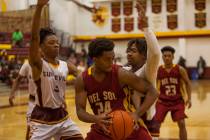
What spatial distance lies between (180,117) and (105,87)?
3.63m

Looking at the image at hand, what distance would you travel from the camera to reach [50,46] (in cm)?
477

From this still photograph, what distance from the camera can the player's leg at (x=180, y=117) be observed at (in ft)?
23.5

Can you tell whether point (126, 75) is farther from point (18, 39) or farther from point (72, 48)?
point (72, 48)

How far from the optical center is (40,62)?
4590 mm

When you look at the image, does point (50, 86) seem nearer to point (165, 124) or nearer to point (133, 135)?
point (133, 135)

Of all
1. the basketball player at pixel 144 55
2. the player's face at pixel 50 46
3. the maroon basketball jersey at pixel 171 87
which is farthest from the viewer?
the maroon basketball jersey at pixel 171 87

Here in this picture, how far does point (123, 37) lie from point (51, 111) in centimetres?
2742

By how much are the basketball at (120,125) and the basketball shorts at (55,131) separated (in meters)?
1.20

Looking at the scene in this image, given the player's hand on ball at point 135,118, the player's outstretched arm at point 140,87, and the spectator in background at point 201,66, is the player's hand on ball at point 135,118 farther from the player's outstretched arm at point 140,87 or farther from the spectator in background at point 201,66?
the spectator in background at point 201,66

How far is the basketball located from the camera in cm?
362

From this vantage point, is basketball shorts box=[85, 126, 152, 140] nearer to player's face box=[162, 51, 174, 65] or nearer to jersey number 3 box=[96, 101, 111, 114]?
jersey number 3 box=[96, 101, 111, 114]

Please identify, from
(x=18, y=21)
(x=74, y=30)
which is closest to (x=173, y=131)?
(x=18, y=21)

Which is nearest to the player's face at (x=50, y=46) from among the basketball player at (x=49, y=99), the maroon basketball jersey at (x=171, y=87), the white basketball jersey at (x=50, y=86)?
the basketball player at (x=49, y=99)

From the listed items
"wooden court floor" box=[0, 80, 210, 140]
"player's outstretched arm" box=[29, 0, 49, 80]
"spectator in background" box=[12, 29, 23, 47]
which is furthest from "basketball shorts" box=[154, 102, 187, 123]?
"spectator in background" box=[12, 29, 23, 47]
